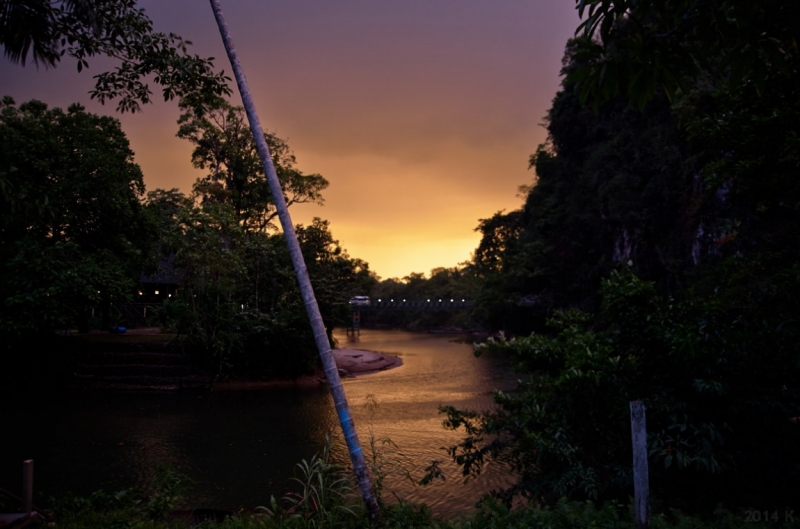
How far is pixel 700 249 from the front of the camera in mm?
22125

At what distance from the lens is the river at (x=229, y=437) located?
979 cm

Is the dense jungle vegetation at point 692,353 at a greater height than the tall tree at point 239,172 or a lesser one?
lesser

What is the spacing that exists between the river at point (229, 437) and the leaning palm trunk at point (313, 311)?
0.94 metres

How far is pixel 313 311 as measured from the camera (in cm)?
634

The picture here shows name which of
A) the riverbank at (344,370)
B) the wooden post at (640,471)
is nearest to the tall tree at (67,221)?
the riverbank at (344,370)

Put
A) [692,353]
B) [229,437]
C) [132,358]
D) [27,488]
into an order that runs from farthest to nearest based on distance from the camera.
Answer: [132,358], [229,437], [27,488], [692,353]

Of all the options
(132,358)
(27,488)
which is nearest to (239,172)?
(132,358)

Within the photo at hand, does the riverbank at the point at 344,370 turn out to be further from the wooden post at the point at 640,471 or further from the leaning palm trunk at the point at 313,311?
the wooden post at the point at 640,471

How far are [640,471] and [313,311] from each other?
3643 mm

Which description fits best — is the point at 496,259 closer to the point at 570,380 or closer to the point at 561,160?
the point at 561,160

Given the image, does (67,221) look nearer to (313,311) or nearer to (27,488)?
(27,488)

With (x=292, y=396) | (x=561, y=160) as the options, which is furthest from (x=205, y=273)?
(x=561, y=160)

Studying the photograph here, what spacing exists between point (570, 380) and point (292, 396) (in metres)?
14.9

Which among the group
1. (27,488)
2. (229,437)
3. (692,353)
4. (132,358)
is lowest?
(229,437)
